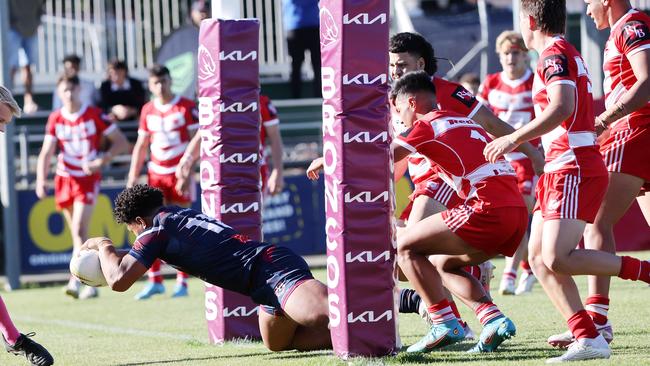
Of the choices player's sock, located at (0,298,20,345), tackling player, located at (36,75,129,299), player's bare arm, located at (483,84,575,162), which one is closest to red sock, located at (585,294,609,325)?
player's bare arm, located at (483,84,575,162)

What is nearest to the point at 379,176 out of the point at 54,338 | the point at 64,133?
the point at 54,338

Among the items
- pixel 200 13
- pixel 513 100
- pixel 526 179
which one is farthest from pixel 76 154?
pixel 526 179

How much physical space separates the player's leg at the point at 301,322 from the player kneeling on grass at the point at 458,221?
551 mm

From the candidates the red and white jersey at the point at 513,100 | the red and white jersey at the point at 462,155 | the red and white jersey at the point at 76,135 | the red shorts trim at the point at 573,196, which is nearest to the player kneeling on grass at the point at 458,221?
the red and white jersey at the point at 462,155

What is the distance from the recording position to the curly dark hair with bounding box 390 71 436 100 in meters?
6.97

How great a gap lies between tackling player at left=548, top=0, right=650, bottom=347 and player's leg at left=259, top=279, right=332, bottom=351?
1.37 m

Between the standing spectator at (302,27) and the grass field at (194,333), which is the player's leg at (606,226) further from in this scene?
the standing spectator at (302,27)

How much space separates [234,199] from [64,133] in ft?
21.2

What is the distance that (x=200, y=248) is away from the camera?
22.1ft

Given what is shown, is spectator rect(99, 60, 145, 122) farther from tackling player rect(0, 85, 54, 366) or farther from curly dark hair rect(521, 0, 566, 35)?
curly dark hair rect(521, 0, 566, 35)

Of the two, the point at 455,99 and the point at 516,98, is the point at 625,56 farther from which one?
the point at 516,98

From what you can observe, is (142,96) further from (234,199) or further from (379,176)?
(379,176)

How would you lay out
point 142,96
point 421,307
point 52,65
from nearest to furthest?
point 421,307 → point 142,96 → point 52,65

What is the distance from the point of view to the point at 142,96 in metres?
16.9
